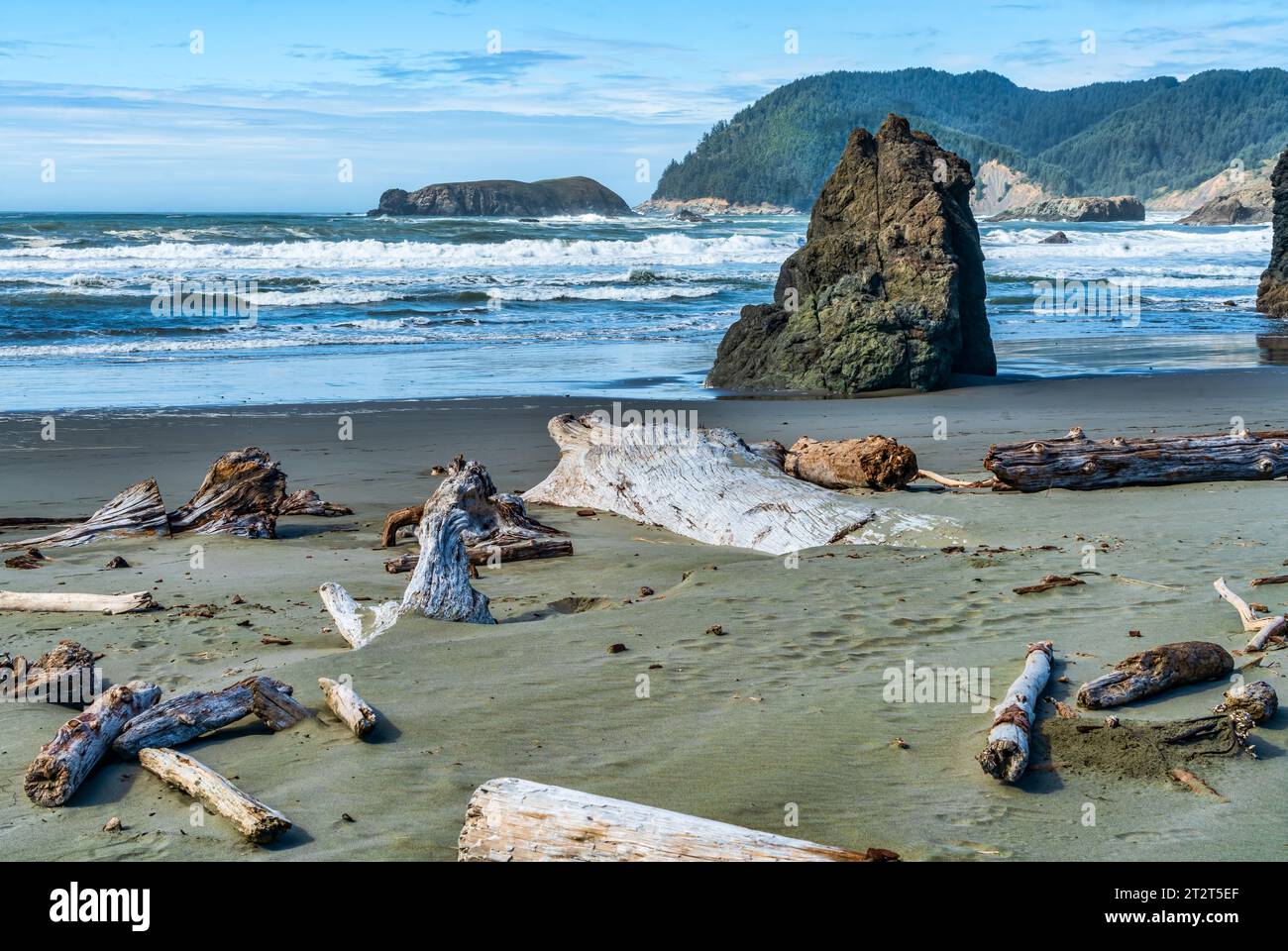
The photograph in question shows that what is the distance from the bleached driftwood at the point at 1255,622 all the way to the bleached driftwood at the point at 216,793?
366 cm

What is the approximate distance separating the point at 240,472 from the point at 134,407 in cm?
643

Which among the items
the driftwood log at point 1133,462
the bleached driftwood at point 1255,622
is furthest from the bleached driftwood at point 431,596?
the driftwood log at point 1133,462

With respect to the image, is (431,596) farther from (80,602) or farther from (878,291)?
(878,291)

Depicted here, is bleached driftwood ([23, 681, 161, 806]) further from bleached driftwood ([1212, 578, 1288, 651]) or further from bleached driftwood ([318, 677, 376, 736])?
bleached driftwood ([1212, 578, 1288, 651])

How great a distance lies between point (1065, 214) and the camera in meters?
121

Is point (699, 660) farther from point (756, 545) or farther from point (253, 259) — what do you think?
point (253, 259)

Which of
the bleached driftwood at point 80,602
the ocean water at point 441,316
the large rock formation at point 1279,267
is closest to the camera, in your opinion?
the bleached driftwood at point 80,602

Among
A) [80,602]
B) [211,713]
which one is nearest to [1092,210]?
[80,602]

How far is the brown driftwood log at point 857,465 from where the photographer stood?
8688mm

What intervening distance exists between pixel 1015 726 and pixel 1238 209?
119 metres

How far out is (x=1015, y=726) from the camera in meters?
3.85

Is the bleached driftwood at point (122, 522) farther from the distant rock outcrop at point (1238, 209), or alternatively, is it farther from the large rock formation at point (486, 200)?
the distant rock outcrop at point (1238, 209)

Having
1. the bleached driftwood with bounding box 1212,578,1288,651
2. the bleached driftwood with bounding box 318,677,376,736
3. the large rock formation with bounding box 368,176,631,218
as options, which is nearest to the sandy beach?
the bleached driftwood with bounding box 318,677,376,736

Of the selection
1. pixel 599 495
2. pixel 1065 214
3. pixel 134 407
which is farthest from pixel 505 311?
pixel 1065 214
